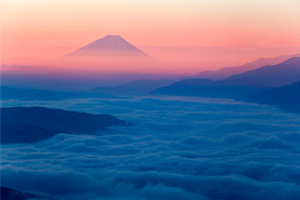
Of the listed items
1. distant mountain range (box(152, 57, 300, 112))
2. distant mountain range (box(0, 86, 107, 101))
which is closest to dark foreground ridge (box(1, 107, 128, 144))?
distant mountain range (box(0, 86, 107, 101))

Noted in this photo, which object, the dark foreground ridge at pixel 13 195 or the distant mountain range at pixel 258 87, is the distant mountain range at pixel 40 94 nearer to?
the distant mountain range at pixel 258 87

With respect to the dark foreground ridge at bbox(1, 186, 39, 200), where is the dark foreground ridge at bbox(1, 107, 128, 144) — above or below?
above

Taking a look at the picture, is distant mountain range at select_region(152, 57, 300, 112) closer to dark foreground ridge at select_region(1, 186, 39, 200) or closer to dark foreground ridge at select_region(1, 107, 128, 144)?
dark foreground ridge at select_region(1, 107, 128, 144)

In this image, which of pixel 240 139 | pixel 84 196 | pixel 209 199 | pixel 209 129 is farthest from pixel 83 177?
pixel 209 129

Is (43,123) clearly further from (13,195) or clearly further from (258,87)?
(258,87)

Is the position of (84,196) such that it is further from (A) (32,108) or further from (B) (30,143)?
(A) (32,108)

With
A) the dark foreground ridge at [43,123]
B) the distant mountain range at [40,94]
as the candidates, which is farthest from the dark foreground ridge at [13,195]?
the distant mountain range at [40,94]

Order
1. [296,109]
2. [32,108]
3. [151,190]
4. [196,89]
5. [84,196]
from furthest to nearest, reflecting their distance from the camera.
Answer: [196,89]
[296,109]
[32,108]
[151,190]
[84,196]
